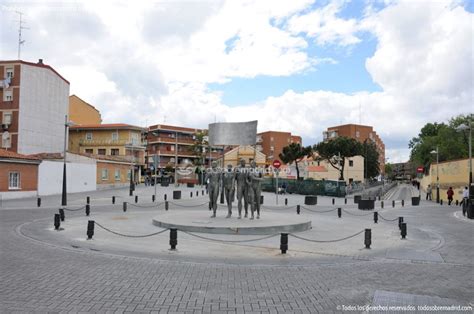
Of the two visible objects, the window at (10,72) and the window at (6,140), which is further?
the window at (10,72)

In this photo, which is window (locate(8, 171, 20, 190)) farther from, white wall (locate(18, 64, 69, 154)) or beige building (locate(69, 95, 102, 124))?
beige building (locate(69, 95, 102, 124))

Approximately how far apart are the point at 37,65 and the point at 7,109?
6424 mm

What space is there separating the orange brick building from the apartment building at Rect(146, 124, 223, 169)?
51.4 meters

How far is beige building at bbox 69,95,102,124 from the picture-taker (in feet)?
237

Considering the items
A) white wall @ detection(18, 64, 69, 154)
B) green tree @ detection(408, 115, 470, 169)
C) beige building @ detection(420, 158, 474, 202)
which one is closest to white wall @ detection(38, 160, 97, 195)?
white wall @ detection(18, 64, 69, 154)

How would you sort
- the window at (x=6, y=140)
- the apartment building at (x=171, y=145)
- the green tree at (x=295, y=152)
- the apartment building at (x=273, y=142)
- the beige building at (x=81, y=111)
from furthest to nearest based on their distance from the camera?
the apartment building at (x=273, y=142) < the apartment building at (x=171, y=145) < the beige building at (x=81, y=111) < the green tree at (x=295, y=152) < the window at (x=6, y=140)

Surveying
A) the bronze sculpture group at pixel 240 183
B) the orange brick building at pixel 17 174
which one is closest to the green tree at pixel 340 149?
the orange brick building at pixel 17 174

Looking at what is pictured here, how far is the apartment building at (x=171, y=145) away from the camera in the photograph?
87938 millimetres

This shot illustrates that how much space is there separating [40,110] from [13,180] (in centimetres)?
1972

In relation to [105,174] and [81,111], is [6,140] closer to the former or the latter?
[105,174]

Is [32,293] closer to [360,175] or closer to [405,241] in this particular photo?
[405,241]

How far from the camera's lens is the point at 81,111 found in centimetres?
7338

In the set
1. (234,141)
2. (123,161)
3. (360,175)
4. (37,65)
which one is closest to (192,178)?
(123,161)

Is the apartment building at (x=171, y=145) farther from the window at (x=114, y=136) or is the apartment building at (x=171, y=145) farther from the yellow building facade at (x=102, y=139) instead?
the window at (x=114, y=136)
